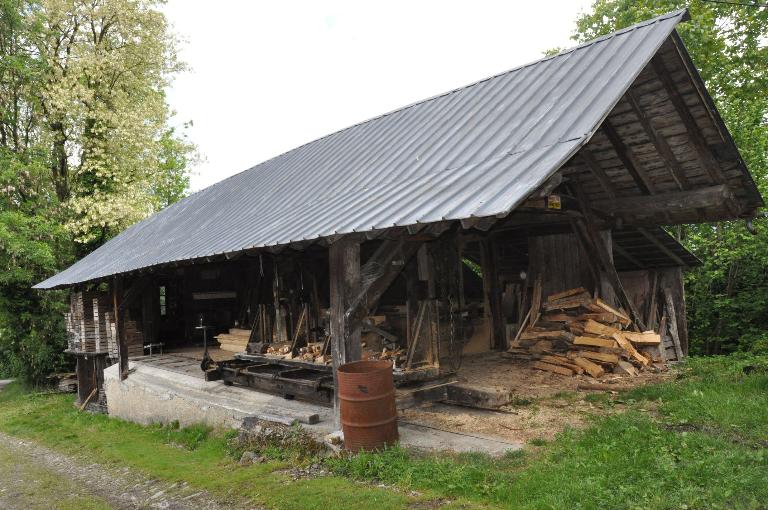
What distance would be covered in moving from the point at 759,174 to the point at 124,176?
69.7 ft

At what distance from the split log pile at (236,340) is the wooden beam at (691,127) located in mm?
9837

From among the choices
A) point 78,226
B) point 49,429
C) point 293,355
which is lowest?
point 49,429

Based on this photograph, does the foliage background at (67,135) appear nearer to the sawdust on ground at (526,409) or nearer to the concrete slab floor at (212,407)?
the concrete slab floor at (212,407)

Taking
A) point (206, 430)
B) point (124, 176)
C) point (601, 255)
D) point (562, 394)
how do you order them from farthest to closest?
point (124, 176), point (601, 255), point (206, 430), point (562, 394)

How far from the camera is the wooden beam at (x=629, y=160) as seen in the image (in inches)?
315

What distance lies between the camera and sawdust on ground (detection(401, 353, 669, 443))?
6.43 m

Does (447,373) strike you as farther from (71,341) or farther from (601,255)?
(71,341)

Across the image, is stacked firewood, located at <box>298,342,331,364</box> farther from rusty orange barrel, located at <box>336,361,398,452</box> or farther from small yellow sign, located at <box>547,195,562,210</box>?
small yellow sign, located at <box>547,195,562,210</box>

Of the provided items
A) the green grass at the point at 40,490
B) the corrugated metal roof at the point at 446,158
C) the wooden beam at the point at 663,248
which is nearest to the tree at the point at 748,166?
the wooden beam at the point at 663,248

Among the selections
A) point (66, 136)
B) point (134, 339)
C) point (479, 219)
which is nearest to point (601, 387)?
point (479, 219)

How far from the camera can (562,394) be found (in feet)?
26.1

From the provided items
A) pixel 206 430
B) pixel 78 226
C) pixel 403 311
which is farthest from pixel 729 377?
pixel 78 226

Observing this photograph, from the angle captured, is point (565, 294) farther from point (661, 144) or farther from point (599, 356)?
point (661, 144)

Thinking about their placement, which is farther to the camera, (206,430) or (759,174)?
(759,174)
